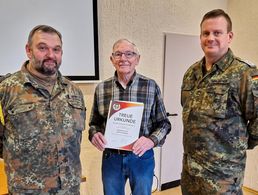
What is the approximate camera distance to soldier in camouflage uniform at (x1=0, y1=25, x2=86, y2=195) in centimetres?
133

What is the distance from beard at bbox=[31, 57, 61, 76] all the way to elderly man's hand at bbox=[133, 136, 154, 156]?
0.70 m

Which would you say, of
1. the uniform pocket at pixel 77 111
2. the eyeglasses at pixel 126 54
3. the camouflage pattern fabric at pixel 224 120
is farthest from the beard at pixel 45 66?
the camouflage pattern fabric at pixel 224 120

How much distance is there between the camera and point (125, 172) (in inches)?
68.9

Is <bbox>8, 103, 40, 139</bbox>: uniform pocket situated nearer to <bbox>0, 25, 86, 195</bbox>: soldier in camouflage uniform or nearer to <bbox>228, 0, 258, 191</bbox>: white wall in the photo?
<bbox>0, 25, 86, 195</bbox>: soldier in camouflage uniform

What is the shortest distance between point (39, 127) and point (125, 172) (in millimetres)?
691

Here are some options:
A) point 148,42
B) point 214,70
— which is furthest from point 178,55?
point 214,70

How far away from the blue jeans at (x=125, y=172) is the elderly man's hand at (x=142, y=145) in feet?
0.24

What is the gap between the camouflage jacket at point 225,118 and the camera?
1501 millimetres

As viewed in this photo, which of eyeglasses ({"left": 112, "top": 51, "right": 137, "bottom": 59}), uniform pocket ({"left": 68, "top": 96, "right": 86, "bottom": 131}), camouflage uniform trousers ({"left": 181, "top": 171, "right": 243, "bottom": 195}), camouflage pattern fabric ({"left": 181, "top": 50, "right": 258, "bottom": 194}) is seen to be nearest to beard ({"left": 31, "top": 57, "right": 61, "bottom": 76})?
uniform pocket ({"left": 68, "top": 96, "right": 86, "bottom": 131})

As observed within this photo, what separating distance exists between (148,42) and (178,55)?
461mm

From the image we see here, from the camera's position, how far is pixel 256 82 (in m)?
1.47

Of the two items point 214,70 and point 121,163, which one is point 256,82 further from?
point 121,163

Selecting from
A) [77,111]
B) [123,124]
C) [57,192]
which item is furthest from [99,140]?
[57,192]

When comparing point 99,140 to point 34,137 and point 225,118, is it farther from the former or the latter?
point 225,118
